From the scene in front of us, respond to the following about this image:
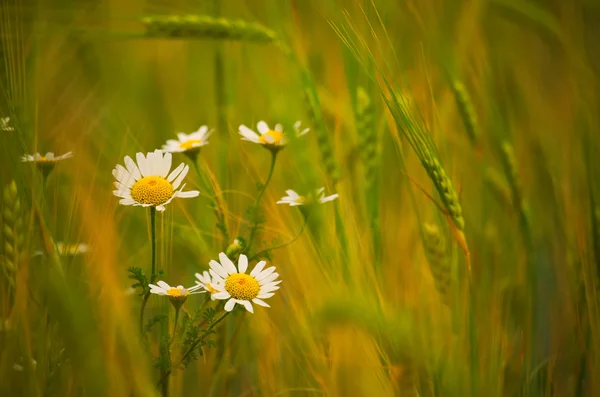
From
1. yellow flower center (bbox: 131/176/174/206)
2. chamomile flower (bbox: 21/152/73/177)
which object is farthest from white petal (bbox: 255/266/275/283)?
chamomile flower (bbox: 21/152/73/177)

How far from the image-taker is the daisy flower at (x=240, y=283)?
0.40 m

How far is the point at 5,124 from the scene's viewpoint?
1.38ft

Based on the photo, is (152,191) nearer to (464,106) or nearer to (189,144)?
(189,144)

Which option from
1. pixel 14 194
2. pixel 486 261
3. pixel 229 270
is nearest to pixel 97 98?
pixel 14 194

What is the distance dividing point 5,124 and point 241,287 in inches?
9.6

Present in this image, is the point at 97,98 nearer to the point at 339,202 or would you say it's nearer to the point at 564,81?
the point at 339,202

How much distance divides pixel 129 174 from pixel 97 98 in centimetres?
47

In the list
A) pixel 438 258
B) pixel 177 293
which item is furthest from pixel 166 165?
pixel 438 258

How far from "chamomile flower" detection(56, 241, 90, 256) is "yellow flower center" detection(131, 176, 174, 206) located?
0.30 feet

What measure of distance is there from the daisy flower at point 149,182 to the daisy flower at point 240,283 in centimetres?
7

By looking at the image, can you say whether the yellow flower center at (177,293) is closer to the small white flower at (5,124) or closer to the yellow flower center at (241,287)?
the yellow flower center at (241,287)

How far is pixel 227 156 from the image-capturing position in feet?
2.11

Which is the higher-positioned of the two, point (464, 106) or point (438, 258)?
point (464, 106)

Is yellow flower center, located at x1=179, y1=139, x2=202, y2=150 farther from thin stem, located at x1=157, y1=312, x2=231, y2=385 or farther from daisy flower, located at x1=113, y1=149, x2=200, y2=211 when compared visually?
thin stem, located at x1=157, y1=312, x2=231, y2=385
